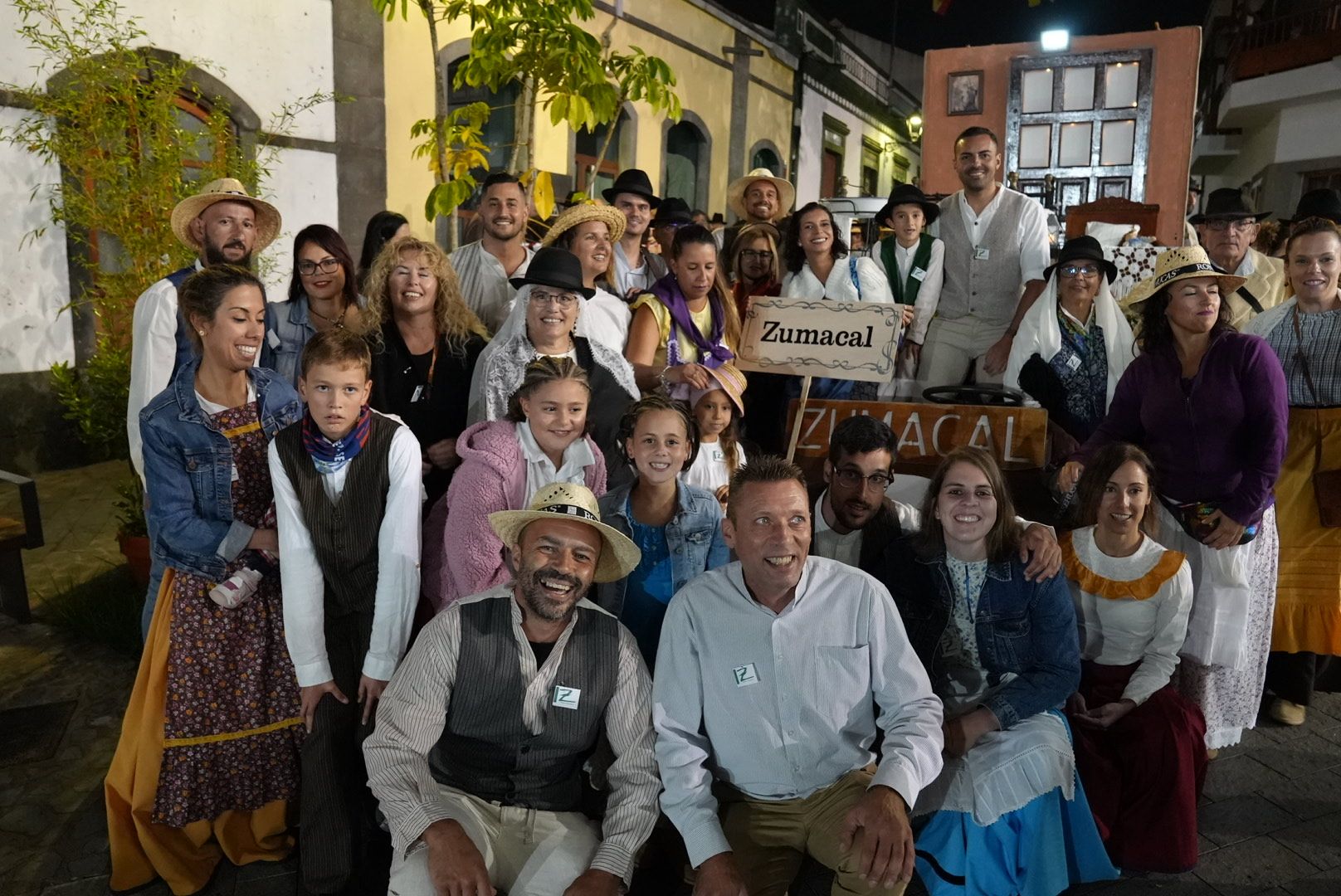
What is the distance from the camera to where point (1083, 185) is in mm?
9883

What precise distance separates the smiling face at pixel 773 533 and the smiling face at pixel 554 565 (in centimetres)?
44

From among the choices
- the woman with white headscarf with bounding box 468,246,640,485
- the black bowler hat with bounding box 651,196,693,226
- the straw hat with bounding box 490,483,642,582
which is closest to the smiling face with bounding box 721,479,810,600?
the straw hat with bounding box 490,483,642,582

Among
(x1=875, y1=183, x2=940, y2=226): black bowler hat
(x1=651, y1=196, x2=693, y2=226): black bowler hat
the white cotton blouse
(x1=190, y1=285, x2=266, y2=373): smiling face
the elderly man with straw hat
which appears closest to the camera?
(x1=190, y1=285, x2=266, y2=373): smiling face

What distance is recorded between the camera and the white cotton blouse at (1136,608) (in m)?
3.28

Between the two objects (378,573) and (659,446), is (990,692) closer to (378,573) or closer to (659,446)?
(659,446)

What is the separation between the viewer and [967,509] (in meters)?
3.05

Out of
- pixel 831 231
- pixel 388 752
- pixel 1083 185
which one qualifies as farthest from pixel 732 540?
pixel 1083 185

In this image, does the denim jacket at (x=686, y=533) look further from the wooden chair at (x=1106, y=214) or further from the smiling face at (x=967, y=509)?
the wooden chair at (x=1106, y=214)

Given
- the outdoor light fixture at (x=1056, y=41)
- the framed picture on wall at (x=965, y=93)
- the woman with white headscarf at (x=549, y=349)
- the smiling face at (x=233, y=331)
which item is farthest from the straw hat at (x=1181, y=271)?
the framed picture on wall at (x=965, y=93)

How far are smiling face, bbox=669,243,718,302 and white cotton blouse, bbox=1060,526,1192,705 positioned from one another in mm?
1937

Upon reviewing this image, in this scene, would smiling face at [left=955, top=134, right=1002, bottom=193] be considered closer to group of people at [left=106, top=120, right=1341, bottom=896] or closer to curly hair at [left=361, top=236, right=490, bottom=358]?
group of people at [left=106, top=120, right=1341, bottom=896]

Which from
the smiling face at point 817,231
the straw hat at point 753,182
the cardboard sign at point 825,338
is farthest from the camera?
the straw hat at point 753,182

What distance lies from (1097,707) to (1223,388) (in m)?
1.29

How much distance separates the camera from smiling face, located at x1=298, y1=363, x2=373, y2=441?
9.29 ft
